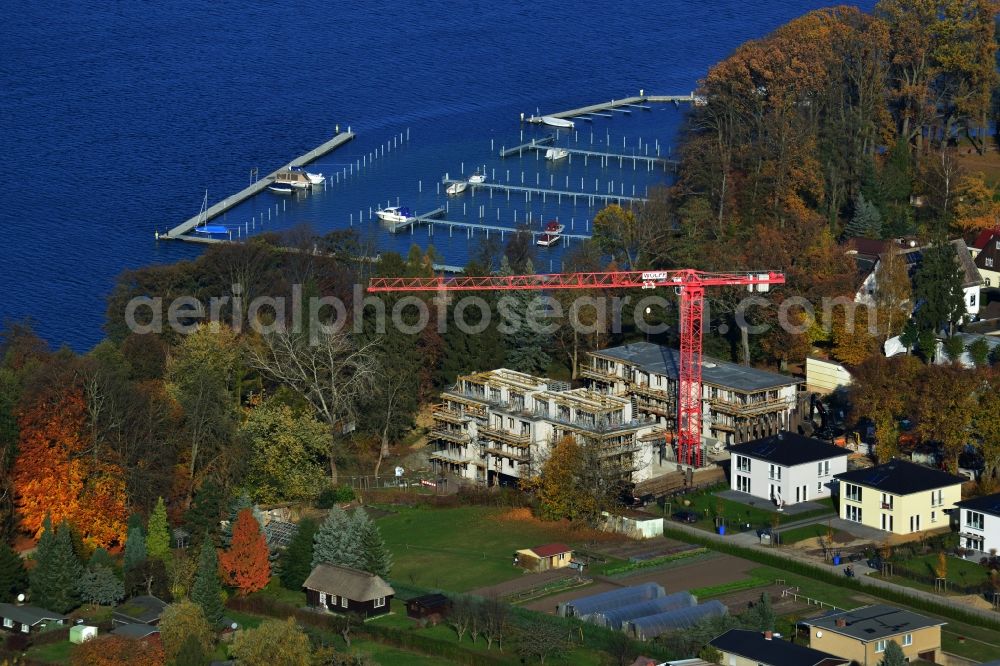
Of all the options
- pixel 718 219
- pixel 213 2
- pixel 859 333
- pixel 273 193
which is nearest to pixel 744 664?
pixel 859 333

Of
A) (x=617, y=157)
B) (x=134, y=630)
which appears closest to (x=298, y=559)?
(x=134, y=630)

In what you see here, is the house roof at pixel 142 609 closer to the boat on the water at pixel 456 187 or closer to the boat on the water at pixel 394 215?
the boat on the water at pixel 394 215

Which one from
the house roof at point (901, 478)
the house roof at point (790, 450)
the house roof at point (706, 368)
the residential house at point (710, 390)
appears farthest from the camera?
the house roof at point (706, 368)

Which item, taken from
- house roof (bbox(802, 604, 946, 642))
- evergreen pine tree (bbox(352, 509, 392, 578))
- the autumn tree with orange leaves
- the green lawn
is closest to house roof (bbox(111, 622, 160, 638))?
the autumn tree with orange leaves

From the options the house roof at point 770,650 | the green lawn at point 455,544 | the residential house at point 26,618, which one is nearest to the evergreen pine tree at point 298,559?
the green lawn at point 455,544

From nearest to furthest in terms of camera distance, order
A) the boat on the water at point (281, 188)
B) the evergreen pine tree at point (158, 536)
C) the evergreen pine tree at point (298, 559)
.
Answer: the evergreen pine tree at point (298, 559)
the evergreen pine tree at point (158, 536)
the boat on the water at point (281, 188)

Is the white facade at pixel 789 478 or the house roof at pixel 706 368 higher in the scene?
the house roof at pixel 706 368

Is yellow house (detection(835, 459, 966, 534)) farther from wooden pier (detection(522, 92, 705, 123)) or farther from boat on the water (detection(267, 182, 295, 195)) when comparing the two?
wooden pier (detection(522, 92, 705, 123))
